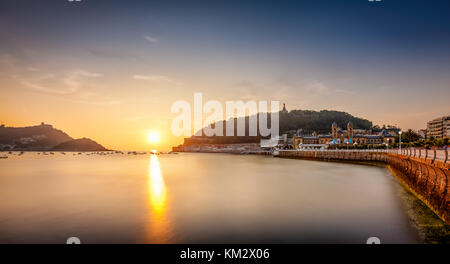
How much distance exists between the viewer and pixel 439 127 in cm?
14812

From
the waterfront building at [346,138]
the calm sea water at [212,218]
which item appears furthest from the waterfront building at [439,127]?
the calm sea water at [212,218]

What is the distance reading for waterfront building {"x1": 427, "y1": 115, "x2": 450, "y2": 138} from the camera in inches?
5453

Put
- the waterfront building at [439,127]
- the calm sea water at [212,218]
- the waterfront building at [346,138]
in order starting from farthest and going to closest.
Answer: the waterfront building at [346,138] < the waterfront building at [439,127] < the calm sea water at [212,218]

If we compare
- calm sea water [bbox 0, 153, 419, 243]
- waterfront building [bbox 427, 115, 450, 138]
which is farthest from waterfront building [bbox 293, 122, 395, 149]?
calm sea water [bbox 0, 153, 419, 243]

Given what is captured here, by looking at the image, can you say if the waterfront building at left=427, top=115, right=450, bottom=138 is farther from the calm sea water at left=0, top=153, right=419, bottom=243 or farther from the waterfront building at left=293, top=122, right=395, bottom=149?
the calm sea water at left=0, top=153, right=419, bottom=243

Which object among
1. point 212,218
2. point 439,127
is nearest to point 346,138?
point 439,127

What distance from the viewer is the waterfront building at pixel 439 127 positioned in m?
138

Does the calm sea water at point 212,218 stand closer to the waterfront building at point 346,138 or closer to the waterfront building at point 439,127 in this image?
the waterfront building at point 346,138

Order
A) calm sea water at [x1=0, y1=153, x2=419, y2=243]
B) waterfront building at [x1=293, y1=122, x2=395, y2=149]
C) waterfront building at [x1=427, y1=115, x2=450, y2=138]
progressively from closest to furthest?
calm sea water at [x1=0, y1=153, x2=419, y2=243] < waterfront building at [x1=427, y1=115, x2=450, y2=138] < waterfront building at [x1=293, y1=122, x2=395, y2=149]

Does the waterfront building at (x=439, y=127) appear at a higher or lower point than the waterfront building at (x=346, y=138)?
higher

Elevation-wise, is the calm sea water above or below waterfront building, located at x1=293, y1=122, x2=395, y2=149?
below
